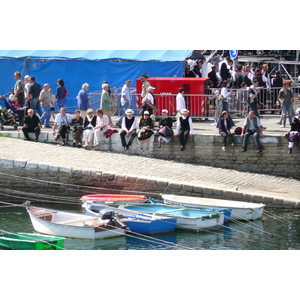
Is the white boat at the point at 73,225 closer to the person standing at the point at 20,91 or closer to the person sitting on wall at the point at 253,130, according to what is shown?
the person sitting on wall at the point at 253,130

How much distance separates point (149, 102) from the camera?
2411 centimetres

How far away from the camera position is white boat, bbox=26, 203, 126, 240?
17906 mm

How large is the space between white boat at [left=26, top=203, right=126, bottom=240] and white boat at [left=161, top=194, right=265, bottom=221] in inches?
95.0

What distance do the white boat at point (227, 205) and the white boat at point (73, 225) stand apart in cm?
241

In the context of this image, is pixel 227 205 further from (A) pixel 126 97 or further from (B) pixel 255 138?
(A) pixel 126 97

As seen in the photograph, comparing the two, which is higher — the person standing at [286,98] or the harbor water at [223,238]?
the person standing at [286,98]

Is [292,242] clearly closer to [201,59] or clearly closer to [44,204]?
[44,204]

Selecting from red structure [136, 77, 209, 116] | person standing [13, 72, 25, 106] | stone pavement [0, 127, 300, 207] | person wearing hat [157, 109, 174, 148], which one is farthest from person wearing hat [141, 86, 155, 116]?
person standing [13, 72, 25, 106]

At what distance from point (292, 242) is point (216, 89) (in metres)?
10.4

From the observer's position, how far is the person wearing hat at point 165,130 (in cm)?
2294

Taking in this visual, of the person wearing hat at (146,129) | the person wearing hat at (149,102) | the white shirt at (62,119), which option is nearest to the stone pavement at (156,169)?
the person wearing hat at (146,129)

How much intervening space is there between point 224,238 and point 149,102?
24.1 ft

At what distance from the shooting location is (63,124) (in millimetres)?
24094

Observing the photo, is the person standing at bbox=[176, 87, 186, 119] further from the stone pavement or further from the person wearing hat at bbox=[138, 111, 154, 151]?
the stone pavement
